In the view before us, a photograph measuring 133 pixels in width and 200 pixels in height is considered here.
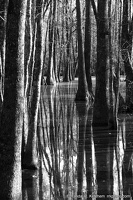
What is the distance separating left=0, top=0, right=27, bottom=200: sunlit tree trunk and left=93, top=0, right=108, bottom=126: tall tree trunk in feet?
29.1

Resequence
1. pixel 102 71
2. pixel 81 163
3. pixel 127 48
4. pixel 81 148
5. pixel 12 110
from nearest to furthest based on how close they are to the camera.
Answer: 1. pixel 12 110
2. pixel 81 163
3. pixel 81 148
4. pixel 102 71
5. pixel 127 48

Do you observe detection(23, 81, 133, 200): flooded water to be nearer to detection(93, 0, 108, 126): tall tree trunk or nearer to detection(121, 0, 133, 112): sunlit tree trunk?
detection(93, 0, 108, 126): tall tree trunk

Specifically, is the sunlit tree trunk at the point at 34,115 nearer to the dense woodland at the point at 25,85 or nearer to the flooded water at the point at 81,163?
the dense woodland at the point at 25,85

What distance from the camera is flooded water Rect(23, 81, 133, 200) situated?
8.30 metres

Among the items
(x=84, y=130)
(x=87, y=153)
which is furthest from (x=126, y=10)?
(x=87, y=153)

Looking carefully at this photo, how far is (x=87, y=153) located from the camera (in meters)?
11.6

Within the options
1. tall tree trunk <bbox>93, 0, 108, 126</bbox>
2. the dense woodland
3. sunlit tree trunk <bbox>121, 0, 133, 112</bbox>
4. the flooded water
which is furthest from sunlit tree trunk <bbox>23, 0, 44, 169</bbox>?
sunlit tree trunk <bbox>121, 0, 133, 112</bbox>

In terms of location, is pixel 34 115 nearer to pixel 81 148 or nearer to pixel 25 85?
pixel 25 85

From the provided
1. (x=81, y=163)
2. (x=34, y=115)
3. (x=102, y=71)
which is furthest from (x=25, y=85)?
(x=102, y=71)

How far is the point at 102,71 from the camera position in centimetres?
1630

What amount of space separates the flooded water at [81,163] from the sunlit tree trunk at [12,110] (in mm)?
671

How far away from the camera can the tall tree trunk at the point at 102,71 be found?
53.3 feet

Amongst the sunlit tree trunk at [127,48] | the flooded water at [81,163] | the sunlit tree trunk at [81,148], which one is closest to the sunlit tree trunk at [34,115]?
the flooded water at [81,163]

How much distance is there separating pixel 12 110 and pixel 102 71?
906 cm
